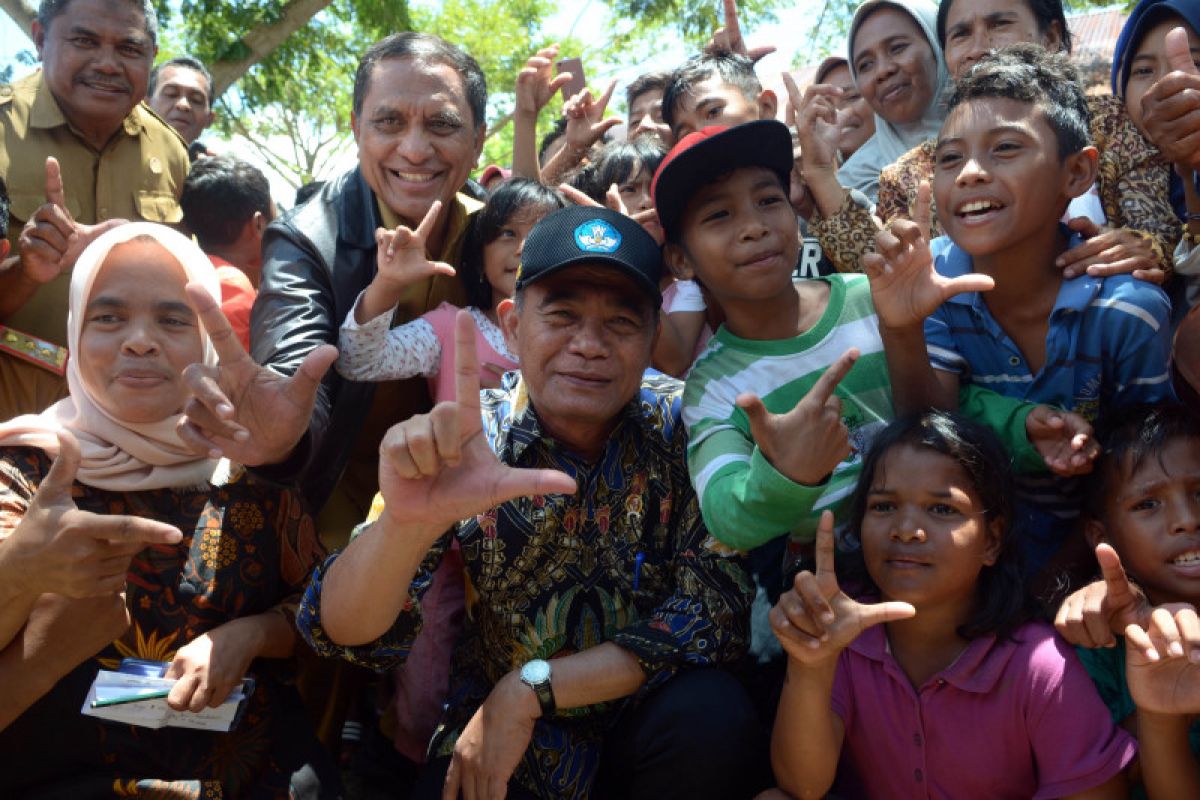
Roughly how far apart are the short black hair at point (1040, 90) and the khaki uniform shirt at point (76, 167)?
3.45m

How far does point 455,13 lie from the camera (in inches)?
711

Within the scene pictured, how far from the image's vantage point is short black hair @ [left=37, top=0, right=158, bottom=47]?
4.84 m

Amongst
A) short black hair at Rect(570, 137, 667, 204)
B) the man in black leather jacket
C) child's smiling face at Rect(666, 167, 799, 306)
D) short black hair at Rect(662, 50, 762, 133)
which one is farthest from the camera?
short black hair at Rect(662, 50, 762, 133)

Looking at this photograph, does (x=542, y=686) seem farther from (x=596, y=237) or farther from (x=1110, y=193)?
(x=1110, y=193)

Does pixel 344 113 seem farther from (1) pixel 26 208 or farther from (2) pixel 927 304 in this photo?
(2) pixel 927 304

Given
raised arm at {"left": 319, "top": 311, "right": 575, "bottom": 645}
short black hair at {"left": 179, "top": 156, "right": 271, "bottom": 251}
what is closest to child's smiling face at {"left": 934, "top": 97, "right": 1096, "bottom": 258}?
raised arm at {"left": 319, "top": 311, "right": 575, "bottom": 645}

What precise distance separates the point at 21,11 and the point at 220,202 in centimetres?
522

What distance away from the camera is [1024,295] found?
10.4 feet

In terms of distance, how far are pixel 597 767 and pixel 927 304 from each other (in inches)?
58.5

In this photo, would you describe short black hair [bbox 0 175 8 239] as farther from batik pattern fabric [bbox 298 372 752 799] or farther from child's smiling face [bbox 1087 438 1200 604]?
child's smiling face [bbox 1087 438 1200 604]

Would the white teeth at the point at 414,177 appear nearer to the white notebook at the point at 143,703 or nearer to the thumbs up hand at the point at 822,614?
the white notebook at the point at 143,703

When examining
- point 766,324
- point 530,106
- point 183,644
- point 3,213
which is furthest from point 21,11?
point 766,324

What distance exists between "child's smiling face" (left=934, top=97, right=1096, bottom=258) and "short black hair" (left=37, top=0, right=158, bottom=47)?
12.0 feet

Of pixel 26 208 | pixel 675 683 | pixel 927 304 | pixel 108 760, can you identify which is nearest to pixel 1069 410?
pixel 927 304
